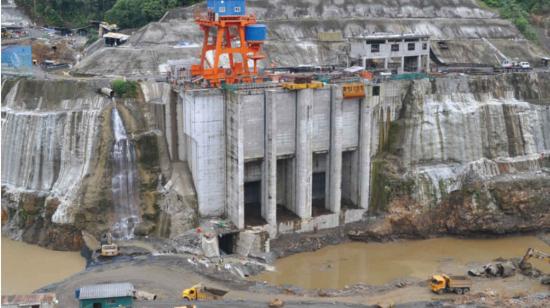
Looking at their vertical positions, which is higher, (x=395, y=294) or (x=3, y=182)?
(x=3, y=182)

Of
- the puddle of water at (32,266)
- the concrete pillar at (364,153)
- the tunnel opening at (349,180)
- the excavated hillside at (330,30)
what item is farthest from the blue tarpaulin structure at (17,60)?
the concrete pillar at (364,153)

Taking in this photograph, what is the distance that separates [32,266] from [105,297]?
14.4 metres

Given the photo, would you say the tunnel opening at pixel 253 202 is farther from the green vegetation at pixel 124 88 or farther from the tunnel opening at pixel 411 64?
the tunnel opening at pixel 411 64

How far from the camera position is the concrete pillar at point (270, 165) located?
140 ft

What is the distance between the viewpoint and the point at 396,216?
1879 inches

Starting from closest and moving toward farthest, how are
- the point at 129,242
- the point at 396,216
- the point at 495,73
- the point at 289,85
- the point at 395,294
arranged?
the point at 395,294
the point at 129,242
the point at 289,85
the point at 396,216
the point at 495,73

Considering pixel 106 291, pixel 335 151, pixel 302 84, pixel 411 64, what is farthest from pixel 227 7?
pixel 106 291

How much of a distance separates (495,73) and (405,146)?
1398 cm

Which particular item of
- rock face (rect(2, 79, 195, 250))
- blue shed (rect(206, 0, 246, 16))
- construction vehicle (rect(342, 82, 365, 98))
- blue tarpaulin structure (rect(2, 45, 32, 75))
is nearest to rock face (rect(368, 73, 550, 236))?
construction vehicle (rect(342, 82, 365, 98))

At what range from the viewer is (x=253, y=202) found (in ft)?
159

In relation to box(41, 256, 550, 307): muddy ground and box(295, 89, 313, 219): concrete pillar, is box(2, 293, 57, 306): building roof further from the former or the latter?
box(295, 89, 313, 219): concrete pillar

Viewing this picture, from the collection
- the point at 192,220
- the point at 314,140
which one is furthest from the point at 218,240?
the point at 314,140

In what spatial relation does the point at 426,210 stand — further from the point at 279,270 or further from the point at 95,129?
the point at 95,129

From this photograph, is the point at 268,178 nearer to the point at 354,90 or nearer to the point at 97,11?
the point at 354,90
